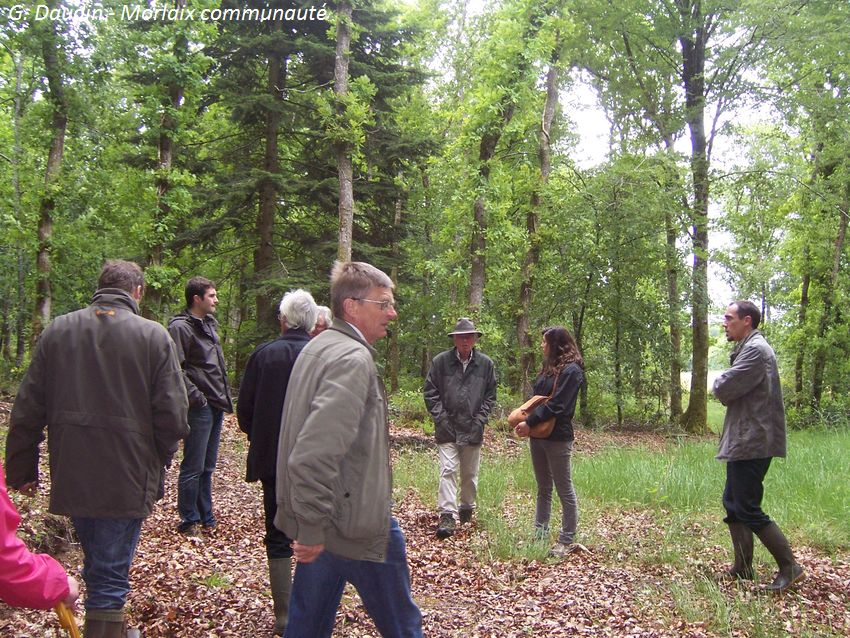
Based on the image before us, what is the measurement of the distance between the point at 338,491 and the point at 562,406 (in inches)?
156

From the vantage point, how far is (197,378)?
6.28 meters

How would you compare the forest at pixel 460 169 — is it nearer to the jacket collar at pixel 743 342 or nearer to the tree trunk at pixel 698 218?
the tree trunk at pixel 698 218

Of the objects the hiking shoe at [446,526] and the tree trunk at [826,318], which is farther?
the tree trunk at [826,318]

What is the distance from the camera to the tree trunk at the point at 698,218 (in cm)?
1848

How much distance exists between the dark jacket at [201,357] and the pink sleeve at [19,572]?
3.95 m

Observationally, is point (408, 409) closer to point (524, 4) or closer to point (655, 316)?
point (655, 316)

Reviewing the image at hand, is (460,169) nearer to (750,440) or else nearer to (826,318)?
(750,440)

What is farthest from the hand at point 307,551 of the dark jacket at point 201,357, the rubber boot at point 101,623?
the dark jacket at point 201,357

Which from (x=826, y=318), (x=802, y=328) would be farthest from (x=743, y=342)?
(x=802, y=328)

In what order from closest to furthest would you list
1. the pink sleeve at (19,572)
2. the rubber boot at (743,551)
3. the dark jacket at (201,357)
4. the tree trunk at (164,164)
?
the pink sleeve at (19,572) < the rubber boot at (743,551) < the dark jacket at (201,357) < the tree trunk at (164,164)

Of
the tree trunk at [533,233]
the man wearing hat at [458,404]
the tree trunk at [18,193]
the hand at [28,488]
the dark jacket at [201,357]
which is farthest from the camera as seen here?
the tree trunk at [533,233]

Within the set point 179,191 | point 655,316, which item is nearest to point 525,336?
point 655,316

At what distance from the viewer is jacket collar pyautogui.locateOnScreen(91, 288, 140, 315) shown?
3.66 meters

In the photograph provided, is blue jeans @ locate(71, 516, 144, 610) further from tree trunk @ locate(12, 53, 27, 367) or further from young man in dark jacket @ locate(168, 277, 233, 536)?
tree trunk @ locate(12, 53, 27, 367)
